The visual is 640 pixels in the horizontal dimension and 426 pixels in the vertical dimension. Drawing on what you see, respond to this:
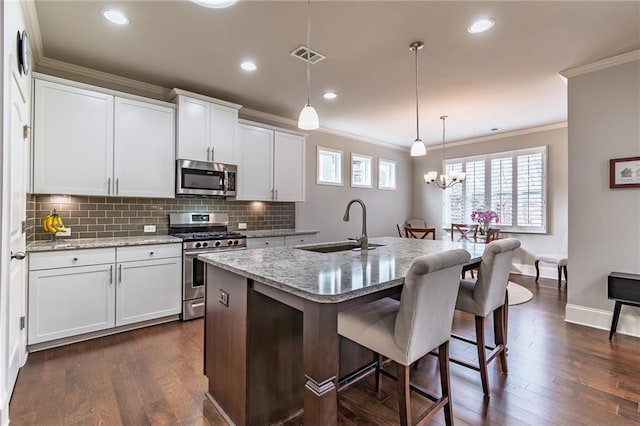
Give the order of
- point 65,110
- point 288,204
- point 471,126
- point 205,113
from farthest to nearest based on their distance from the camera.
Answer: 1. point 471,126
2. point 288,204
3. point 205,113
4. point 65,110

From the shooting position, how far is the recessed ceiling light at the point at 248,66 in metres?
3.11

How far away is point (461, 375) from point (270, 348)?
1.53 m

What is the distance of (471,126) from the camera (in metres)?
5.43

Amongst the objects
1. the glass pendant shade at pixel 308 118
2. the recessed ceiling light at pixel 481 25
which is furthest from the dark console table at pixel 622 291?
the glass pendant shade at pixel 308 118

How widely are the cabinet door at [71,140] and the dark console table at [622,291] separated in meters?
5.01

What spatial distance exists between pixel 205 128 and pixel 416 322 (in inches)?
129

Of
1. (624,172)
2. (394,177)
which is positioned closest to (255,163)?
(394,177)

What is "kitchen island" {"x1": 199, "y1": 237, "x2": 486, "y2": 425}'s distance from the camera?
3.96 feet

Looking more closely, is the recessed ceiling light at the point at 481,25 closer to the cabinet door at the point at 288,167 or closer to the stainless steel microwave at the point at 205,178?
the cabinet door at the point at 288,167

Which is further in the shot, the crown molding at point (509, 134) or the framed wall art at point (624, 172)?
the crown molding at point (509, 134)

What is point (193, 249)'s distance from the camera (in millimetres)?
3416

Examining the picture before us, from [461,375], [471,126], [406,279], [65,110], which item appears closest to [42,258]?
[65,110]

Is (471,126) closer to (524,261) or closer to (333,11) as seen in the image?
(524,261)

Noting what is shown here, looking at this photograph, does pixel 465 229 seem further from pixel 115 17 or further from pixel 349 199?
pixel 115 17
